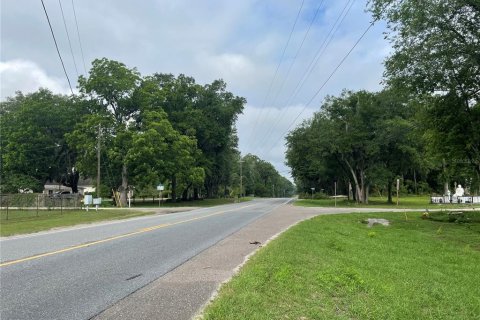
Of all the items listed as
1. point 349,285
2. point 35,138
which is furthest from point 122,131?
point 349,285

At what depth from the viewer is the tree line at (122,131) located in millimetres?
48531

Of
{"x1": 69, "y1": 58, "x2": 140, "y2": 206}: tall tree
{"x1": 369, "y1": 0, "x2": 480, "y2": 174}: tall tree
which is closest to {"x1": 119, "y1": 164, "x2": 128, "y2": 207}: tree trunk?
{"x1": 69, "y1": 58, "x2": 140, "y2": 206}: tall tree

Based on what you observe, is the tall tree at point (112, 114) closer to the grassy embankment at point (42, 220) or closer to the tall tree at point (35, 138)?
the tall tree at point (35, 138)

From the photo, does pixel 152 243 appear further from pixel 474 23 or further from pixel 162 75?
pixel 162 75

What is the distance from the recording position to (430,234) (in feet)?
59.6

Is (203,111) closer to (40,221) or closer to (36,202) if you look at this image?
(36,202)

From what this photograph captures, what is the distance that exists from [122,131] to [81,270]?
42186mm

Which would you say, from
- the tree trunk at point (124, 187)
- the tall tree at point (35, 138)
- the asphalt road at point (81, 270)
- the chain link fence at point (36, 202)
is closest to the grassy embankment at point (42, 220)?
the asphalt road at point (81, 270)

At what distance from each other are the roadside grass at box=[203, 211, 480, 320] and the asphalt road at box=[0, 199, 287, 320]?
1787 millimetres

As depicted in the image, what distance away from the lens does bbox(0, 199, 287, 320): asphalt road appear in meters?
5.92

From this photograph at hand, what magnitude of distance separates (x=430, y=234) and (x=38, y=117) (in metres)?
55.2

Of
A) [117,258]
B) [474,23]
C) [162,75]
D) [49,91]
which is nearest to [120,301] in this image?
[117,258]

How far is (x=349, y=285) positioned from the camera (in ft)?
22.9

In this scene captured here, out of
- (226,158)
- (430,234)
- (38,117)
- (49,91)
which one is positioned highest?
(49,91)
